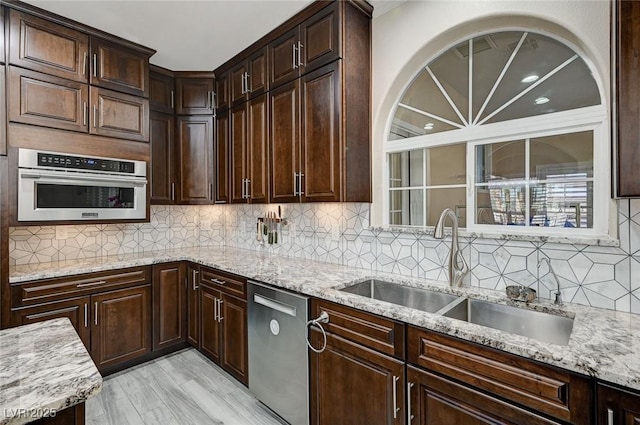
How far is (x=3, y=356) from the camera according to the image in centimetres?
98

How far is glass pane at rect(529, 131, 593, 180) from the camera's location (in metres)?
1.60

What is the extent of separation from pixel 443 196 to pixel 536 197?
20.7 inches

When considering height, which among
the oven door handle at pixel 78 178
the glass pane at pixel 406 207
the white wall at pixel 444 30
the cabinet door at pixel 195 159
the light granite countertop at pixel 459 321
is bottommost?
the light granite countertop at pixel 459 321

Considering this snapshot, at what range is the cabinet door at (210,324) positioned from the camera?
264 centimetres

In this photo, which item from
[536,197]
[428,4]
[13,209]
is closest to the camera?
[536,197]

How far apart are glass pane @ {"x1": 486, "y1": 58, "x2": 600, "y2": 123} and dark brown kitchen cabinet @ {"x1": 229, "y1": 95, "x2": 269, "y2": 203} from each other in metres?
1.84

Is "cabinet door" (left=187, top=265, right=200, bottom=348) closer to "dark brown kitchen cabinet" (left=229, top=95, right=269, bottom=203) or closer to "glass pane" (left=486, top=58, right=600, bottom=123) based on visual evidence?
"dark brown kitchen cabinet" (left=229, top=95, right=269, bottom=203)

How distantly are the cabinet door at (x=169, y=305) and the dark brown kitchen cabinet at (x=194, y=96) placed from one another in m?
1.60

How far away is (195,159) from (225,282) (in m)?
1.48

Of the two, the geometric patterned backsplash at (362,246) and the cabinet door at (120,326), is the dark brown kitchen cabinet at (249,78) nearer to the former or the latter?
the geometric patterned backsplash at (362,246)

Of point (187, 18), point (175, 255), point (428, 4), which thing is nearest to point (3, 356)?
point (175, 255)

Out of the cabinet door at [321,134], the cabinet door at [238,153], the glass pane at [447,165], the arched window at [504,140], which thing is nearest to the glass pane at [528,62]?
the arched window at [504,140]

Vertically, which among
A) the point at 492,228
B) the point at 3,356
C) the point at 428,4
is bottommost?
the point at 3,356

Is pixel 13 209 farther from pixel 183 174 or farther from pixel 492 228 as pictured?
pixel 492 228
